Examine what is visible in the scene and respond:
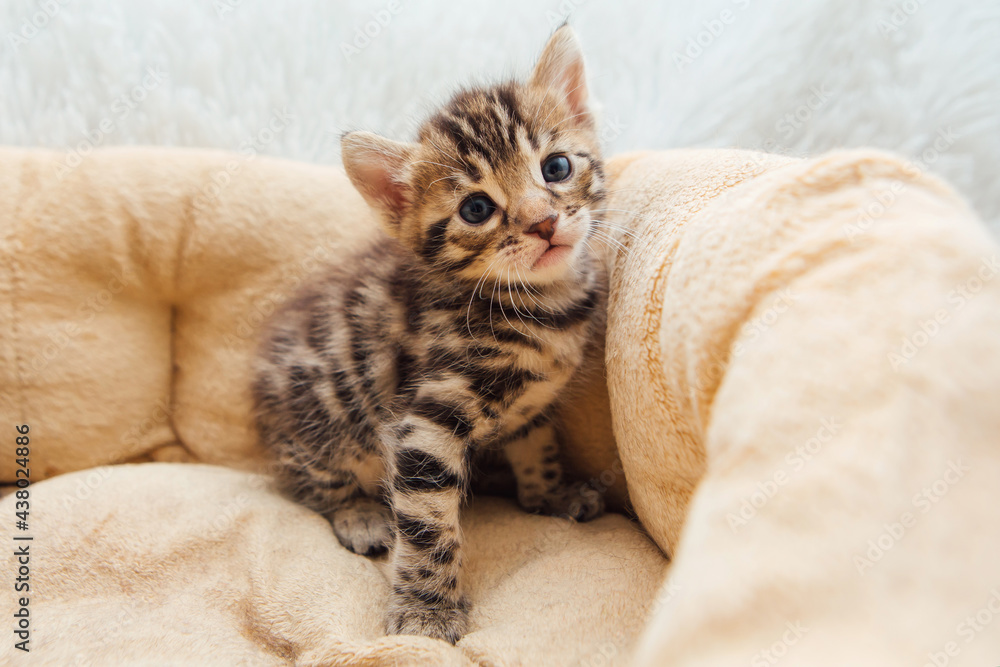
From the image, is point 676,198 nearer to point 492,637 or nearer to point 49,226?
point 492,637

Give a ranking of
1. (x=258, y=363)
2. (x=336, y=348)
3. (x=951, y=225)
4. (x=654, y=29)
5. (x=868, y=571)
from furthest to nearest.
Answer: (x=654, y=29) < (x=258, y=363) < (x=336, y=348) < (x=951, y=225) < (x=868, y=571)

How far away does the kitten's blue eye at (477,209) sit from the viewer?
0.98 metres

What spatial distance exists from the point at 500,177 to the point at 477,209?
61mm

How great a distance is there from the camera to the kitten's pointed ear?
110cm

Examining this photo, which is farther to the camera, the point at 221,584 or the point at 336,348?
the point at 336,348

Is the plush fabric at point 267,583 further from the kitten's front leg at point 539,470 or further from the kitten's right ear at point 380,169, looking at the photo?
the kitten's right ear at point 380,169

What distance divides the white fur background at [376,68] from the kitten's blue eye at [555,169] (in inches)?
21.5

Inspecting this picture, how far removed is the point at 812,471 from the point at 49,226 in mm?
1499

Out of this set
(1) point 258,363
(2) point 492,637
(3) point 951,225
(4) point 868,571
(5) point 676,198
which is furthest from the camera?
(1) point 258,363

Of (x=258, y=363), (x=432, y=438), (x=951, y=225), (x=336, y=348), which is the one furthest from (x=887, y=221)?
(x=258, y=363)

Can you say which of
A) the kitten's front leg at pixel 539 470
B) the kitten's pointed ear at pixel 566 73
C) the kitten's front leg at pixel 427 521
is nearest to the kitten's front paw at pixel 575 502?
the kitten's front leg at pixel 539 470

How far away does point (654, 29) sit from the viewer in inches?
61.0

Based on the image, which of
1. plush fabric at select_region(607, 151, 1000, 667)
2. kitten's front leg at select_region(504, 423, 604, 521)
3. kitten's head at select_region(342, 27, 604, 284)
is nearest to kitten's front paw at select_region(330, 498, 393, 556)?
kitten's front leg at select_region(504, 423, 604, 521)

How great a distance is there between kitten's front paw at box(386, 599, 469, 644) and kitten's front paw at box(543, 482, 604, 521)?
0.25 meters
